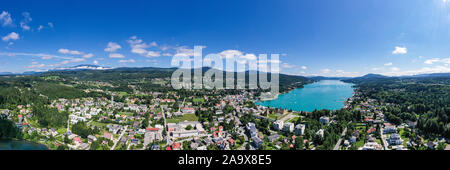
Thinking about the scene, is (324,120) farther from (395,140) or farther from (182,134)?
(182,134)

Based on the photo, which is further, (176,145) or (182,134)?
(182,134)

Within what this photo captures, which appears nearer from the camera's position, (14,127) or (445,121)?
(14,127)

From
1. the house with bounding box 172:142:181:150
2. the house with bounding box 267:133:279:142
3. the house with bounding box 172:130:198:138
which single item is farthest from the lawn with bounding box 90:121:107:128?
the house with bounding box 267:133:279:142

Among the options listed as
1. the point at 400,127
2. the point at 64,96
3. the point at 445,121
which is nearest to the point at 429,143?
the point at 400,127

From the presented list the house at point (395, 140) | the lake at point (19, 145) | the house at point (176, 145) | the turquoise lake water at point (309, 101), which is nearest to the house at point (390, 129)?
the house at point (395, 140)

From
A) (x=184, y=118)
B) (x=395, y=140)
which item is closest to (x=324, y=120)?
(x=395, y=140)
